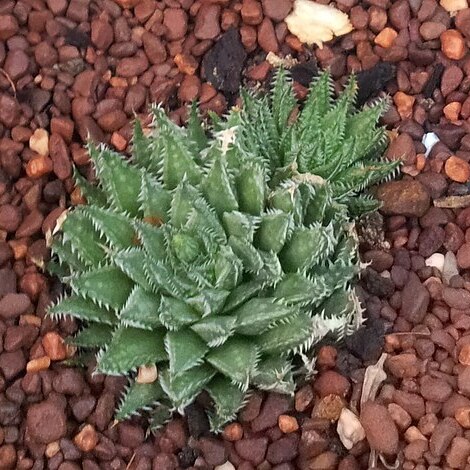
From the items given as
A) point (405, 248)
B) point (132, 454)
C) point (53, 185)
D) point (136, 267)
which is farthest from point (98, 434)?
point (405, 248)

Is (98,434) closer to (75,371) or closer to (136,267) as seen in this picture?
(75,371)

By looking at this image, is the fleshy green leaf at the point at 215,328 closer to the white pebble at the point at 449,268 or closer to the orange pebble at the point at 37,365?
the orange pebble at the point at 37,365

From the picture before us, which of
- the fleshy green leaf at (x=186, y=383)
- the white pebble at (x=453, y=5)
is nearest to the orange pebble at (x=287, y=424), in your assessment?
the fleshy green leaf at (x=186, y=383)

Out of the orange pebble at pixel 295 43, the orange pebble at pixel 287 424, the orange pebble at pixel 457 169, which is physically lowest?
the orange pebble at pixel 287 424

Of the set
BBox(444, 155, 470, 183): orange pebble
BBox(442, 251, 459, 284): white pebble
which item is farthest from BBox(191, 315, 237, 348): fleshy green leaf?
A: BBox(444, 155, 470, 183): orange pebble

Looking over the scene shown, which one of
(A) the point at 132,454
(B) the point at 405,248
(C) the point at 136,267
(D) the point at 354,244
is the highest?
(C) the point at 136,267

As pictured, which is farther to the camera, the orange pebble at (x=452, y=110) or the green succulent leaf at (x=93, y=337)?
the orange pebble at (x=452, y=110)
